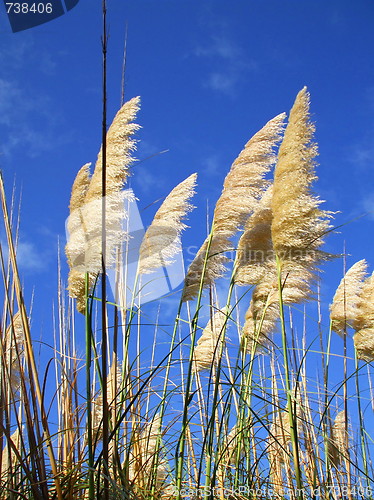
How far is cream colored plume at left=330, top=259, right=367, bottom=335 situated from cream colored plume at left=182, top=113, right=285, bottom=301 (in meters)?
1.28

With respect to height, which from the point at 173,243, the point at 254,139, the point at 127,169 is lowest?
the point at 173,243

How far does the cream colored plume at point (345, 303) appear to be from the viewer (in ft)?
13.5

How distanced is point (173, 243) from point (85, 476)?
5.00ft

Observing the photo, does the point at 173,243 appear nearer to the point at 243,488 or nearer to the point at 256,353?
the point at 256,353

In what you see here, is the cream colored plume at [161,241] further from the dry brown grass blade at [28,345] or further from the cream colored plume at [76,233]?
the dry brown grass blade at [28,345]

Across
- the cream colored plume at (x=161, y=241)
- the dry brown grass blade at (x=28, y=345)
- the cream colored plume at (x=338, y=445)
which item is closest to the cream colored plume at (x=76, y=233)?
the dry brown grass blade at (x=28, y=345)

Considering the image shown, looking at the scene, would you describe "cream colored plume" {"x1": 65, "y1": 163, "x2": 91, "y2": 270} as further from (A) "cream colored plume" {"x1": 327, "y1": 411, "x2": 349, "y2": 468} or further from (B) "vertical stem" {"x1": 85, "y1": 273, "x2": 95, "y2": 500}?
(A) "cream colored plume" {"x1": 327, "y1": 411, "x2": 349, "y2": 468}

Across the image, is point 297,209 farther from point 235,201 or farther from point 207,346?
point 207,346

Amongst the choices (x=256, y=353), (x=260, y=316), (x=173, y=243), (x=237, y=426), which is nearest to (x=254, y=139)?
(x=173, y=243)

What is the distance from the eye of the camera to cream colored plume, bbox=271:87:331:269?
2.73 metres

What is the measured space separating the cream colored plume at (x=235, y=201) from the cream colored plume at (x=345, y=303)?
1.28 metres

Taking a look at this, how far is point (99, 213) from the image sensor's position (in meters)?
2.35

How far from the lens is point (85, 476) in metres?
2.43

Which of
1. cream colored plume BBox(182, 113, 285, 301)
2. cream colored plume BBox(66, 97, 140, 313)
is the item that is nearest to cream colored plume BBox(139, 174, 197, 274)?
cream colored plume BBox(182, 113, 285, 301)
